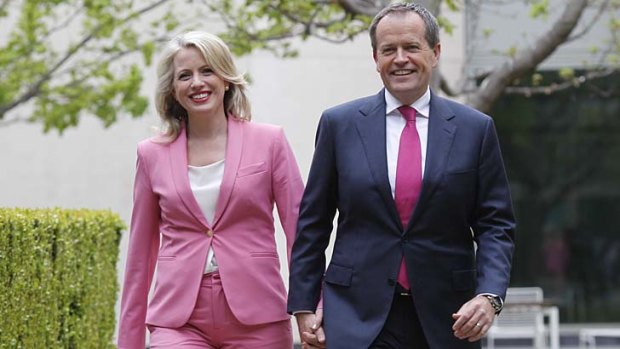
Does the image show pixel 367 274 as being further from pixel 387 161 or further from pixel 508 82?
pixel 508 82

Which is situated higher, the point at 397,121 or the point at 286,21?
the point at 286,21

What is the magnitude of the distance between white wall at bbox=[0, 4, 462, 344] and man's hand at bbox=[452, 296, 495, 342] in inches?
479

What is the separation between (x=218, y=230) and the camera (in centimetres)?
572

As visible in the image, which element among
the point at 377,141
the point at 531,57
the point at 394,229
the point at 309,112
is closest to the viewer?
the point at 394,229

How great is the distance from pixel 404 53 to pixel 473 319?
1017 millimetres

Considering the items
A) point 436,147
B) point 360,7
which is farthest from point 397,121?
point 360,7

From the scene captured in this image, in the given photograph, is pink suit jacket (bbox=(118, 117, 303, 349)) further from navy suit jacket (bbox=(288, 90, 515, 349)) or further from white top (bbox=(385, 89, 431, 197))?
white top (bbox=(385, 89, 431, 197))

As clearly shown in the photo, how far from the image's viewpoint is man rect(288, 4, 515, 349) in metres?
5.10

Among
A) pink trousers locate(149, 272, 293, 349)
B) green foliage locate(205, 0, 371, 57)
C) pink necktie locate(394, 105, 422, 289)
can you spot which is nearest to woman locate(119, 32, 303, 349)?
pink trousers locate(149, 272, 293, 349)

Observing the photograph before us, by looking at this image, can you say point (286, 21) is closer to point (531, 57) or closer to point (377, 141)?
point (531, 57)

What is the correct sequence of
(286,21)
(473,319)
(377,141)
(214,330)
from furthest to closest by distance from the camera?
(286,21)
(214,330)
(377,141)
(473,319)

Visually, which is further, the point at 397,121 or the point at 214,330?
the point at 214,330

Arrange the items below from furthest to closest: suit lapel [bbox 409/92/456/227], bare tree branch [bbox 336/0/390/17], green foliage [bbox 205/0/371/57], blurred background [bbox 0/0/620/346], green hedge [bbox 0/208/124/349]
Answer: blurred background [bbox 0/0/620/346]
green foliage [bbox 205/0/371/57]
bare tree branch [bbox 336/0/390/17]
green hedge [bbox 0/208/124/349]
suit lapel [bbox 409/92/456/227]

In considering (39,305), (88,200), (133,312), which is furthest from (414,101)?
(88,200)
